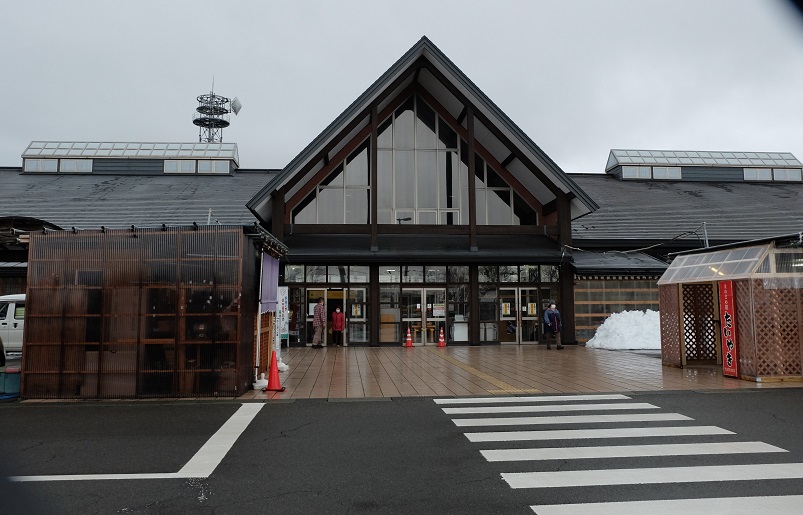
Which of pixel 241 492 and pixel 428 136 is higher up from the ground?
pixel 428 136

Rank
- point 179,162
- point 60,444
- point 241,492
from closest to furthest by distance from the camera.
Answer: point 241,492 → point 60,444 → point 179,162

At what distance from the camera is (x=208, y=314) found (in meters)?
10.2

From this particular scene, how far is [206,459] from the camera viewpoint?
6207mm

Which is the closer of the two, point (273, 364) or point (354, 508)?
point (354, 508)

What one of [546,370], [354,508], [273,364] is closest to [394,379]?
[273,364]

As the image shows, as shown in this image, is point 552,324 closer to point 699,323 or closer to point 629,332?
point 629,332

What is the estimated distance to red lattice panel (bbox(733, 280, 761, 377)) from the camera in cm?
1134

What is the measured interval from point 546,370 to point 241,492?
392 inches

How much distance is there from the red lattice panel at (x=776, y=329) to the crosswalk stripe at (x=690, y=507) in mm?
7449

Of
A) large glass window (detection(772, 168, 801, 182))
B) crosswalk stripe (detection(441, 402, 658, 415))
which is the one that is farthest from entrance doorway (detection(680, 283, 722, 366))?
large glass window (detection(772, 168, 801, 182))

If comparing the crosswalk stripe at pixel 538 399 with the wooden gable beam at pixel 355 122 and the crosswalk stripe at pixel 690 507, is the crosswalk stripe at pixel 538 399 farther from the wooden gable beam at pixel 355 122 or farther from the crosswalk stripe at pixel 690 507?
the wooden gable beam at pixel 355 122

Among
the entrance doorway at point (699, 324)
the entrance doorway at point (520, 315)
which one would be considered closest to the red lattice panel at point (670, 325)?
the entrance doorway at point (699, 324)

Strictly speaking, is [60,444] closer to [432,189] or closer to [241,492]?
[241,492]

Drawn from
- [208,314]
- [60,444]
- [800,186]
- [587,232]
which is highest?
[800,186]
